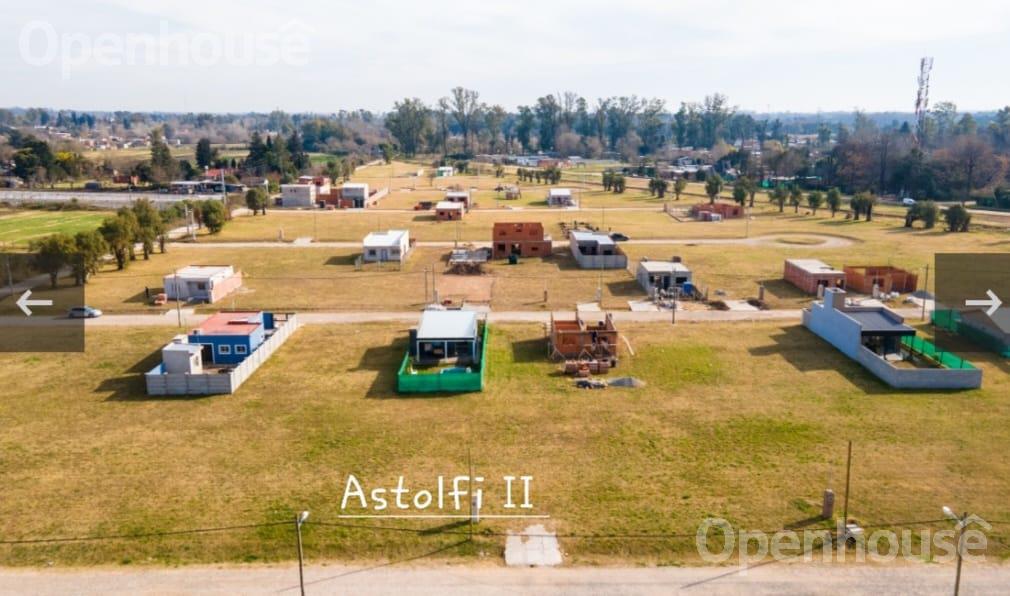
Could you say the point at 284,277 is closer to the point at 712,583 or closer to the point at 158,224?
the point at 158,224

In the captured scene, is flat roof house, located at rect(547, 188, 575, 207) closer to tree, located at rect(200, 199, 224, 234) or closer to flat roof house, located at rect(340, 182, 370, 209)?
flat roof house, located at rect(340, 182, 370, 209)

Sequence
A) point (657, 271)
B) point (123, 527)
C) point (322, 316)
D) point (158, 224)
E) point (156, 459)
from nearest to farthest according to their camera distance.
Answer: point (123, 527) < point (156, 459) < point (322, 316) < point (657, 271) < point (158, 224)

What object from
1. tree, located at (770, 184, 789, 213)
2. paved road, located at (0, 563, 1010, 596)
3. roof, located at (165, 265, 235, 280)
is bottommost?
paved road, located at (0, 563, 1010, 596)

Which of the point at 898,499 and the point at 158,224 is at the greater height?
the point at 158,224

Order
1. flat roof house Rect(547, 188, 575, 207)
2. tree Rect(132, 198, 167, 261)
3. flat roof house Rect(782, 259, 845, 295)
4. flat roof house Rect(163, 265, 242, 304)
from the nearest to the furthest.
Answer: flat roof house Rect(163, 265, 242, 304), flat roof house Rect(782, 259, 845, 295), tree Rect(132, 198, 167, 261), flat roof house Rect(547, 188, 575, 207)

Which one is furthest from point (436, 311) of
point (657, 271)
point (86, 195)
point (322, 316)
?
point (86, 195)

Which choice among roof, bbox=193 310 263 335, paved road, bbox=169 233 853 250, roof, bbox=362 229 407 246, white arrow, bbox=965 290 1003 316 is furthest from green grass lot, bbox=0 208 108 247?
white arrow, bbox=965 290 1003 316

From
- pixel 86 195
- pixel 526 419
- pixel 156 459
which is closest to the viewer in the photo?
pixel 156 459
